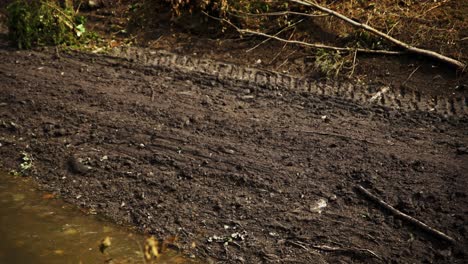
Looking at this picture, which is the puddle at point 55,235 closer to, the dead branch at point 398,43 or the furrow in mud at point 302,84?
the furrow in mud at point 302,84

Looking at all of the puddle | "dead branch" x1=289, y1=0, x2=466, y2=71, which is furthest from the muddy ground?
"dead branch" x1=289, y1=0, x2=466, y2=71

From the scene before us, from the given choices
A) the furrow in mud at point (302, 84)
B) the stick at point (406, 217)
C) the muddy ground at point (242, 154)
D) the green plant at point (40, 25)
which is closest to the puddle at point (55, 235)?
the muddy ground at point (242, 154)

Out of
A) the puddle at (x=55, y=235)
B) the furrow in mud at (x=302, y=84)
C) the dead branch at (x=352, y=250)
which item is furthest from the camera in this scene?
the furrow in mud at (x=302, y=84)

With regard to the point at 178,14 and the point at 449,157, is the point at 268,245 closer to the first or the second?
the point at 449,157

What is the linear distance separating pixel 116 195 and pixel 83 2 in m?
3.65

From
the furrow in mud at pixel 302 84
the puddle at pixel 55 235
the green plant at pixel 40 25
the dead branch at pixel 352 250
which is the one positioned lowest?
the puddle at pixel 55 235

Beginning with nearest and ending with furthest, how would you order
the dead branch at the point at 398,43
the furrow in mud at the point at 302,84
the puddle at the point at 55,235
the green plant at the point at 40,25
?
the puddle at the point at 55,235 → the furrow in mud at the point at 302,84 → the dead branch at the point at 398,43 → the green plant at the point at 40,25

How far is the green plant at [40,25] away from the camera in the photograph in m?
6.71

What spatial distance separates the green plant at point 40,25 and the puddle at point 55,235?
2437mm

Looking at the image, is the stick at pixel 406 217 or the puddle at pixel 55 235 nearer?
the stick at pixel 406 217

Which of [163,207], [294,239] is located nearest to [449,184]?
[294,239]

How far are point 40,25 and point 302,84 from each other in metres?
3.06

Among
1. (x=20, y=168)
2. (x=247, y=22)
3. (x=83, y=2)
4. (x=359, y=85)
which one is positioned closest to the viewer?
(x=20, y=168)

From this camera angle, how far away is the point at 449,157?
4.73 meters
